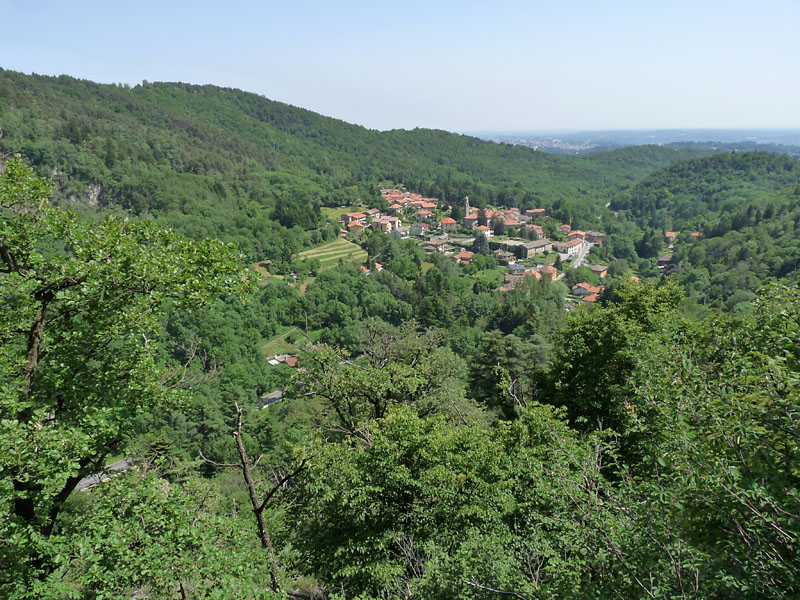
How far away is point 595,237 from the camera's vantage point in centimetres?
11250

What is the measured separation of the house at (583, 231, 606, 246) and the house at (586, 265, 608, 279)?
23934 mm

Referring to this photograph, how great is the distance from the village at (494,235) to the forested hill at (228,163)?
11636mm

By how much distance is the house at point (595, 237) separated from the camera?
111 m

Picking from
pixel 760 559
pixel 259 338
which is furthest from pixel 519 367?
pixel 259 338

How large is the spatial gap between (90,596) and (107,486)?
3.75ft

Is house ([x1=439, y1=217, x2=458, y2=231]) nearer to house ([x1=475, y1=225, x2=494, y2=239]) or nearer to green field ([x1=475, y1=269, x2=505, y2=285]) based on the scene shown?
house ([x1=475, y1=225, x2=494, y2=239])

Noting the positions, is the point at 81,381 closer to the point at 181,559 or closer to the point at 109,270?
the point at 109,270

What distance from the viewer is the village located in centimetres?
8956

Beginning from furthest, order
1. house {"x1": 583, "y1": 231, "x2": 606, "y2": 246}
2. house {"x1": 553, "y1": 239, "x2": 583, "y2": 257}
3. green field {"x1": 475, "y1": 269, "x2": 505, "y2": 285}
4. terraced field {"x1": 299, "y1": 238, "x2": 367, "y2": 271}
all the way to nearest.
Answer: house {"x1": 583, "y1": 231, "x2": 606, "y2": 246}, house {"x1": 553, "y1": 239, "x2": 583, "y2": 257}, terraced field {"x1": 299, "y1": 238, "x2": 367, "y2": 271}, green field {"x1": 475, "y1": 269, "x2": 505, "y2": 285}

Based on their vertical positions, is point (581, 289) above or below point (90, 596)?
below

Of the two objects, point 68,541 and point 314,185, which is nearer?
point 68,541

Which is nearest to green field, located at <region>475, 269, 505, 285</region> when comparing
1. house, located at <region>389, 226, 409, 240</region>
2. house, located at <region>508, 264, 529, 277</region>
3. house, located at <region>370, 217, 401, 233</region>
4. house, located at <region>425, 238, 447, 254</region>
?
house, located at <region>508, 264, 529, 277</region>

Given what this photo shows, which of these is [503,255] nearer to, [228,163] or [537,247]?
[537,247]

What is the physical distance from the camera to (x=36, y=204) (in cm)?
538
